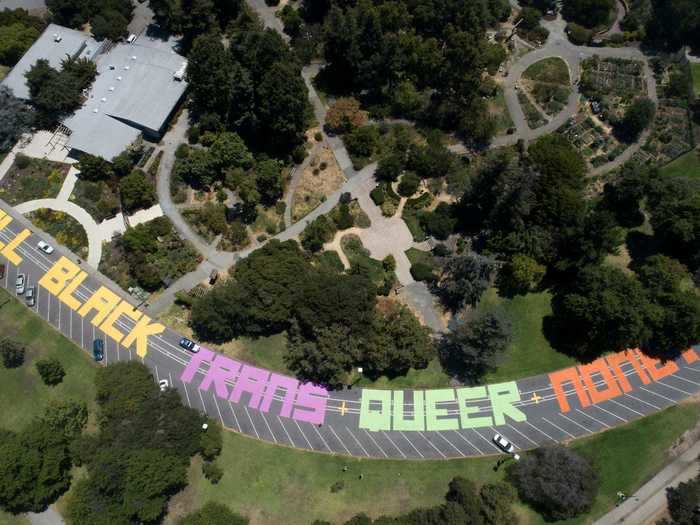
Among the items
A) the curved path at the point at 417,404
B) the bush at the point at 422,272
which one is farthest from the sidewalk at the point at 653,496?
the bush at the point at 422,272

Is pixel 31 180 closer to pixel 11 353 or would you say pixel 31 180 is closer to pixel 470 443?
pixel 11 353

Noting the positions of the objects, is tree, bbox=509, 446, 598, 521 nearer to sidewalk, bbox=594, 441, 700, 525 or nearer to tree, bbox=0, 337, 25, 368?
sidewalk, bbox=594, 441, 700, 525

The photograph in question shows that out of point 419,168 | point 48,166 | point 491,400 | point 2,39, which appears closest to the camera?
point 491,400

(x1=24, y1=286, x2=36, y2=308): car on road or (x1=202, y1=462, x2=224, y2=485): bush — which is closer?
(x1=202, y1=462, x2=224, y2=485): bush

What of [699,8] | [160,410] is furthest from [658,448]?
[699,8]

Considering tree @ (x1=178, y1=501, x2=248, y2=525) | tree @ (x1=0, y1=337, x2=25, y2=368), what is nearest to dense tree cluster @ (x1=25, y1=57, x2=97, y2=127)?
tree @ (x1=0, y1=337, x2=25, y2=368)

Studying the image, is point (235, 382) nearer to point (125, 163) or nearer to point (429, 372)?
point (429, 372)

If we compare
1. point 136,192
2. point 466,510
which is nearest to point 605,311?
point 466,510
